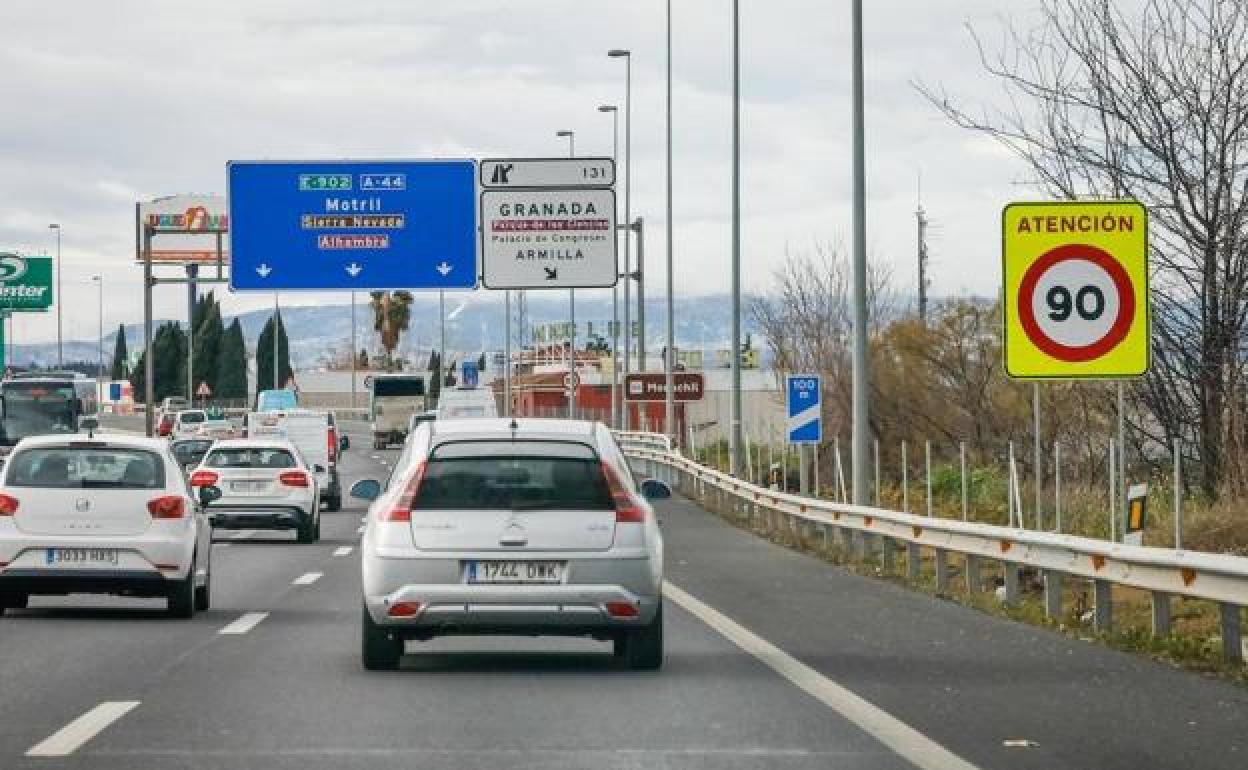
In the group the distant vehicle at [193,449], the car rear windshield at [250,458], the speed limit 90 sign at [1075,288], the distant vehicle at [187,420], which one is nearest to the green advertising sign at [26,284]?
the distant vehicle at [187,420]

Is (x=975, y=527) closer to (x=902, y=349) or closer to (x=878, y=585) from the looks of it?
(x=878, y=585)

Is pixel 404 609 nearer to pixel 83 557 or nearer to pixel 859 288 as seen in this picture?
pixel 83 557

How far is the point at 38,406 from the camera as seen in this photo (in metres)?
77.6

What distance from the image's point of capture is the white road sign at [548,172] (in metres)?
43.6

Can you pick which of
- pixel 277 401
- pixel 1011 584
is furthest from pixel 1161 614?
pixel 277 401

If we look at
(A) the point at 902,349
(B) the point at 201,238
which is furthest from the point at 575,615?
Result: (B) the point at 201,238

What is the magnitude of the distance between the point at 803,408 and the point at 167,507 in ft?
63.0

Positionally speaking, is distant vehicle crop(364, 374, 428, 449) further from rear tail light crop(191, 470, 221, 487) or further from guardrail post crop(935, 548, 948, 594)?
guardrail post crop(935, 548, 948, 594)

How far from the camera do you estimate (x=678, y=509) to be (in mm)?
44719

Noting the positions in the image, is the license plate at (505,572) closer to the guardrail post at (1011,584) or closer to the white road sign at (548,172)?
the guardrail post at (1011,584)

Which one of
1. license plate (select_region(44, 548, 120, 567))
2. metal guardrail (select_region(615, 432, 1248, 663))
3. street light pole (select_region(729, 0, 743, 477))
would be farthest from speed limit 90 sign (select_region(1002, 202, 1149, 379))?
street light pole (select_region(729, 0, 743, 477))

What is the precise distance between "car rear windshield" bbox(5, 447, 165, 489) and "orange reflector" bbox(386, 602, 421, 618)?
5658 mm

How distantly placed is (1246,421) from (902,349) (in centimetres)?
3269

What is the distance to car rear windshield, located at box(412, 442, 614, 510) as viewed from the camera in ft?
45.6
